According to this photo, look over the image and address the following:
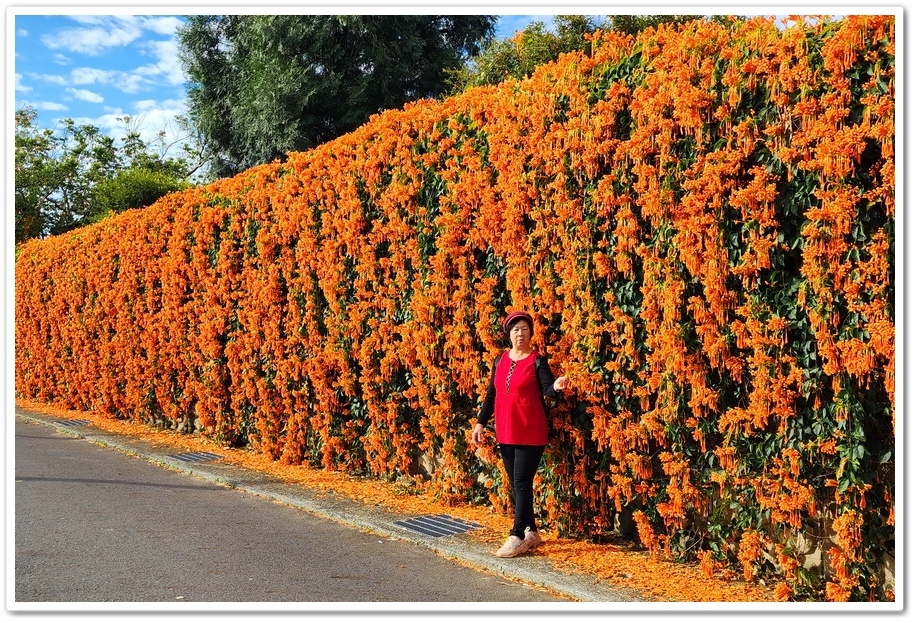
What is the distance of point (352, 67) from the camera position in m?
19.7

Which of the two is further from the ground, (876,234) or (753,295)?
(876,234)

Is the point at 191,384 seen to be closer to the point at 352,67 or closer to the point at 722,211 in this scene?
the point at 722,211

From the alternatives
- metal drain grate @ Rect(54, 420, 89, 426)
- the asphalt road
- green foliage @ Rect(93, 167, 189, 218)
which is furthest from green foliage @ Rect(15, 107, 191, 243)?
the asphalt road

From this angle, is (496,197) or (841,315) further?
(496,197)

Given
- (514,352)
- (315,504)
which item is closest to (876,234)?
(514,352)

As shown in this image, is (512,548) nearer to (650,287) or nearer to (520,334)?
(520,334)

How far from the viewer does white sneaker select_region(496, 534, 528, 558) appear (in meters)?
5.20

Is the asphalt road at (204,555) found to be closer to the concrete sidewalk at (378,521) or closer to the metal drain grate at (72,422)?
the concrete sidewalk at (378,521)

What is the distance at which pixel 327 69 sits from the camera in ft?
64.5

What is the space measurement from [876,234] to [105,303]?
40.3 ft

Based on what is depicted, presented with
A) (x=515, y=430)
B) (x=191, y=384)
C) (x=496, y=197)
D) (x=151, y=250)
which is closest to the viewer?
(x=515, y=430)

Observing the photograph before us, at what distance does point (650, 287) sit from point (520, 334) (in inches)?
39.6

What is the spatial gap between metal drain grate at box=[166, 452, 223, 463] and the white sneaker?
17.0 ft

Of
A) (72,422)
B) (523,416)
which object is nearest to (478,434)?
(523,416)
